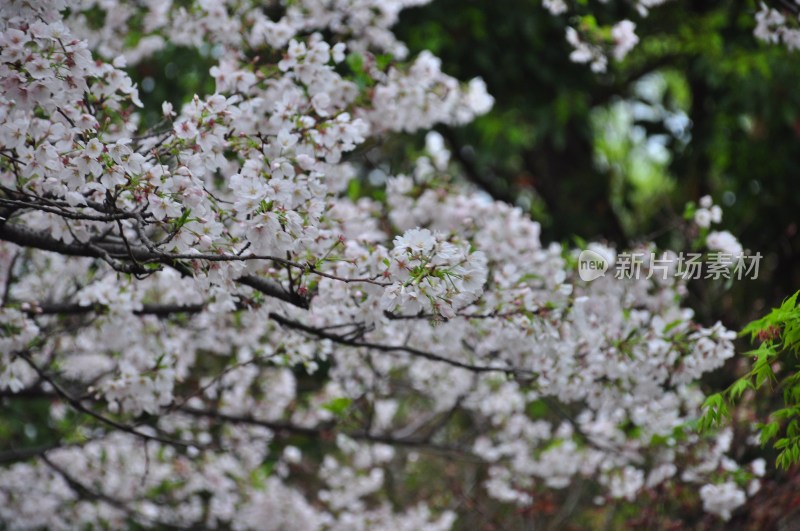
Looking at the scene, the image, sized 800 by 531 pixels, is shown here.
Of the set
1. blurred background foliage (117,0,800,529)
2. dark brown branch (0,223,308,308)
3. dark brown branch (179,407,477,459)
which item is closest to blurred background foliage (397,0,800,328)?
blurred background foliage (117,0,800,529)

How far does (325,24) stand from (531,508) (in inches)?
136

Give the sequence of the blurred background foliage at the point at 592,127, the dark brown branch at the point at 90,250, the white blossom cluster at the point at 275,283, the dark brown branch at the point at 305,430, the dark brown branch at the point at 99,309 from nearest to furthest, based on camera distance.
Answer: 1. the white blossom cluster at the point at 275,283
2. the dark brown branch at the point at 90,250
3. the dark brown branch at the point at 99,309
4. the dark brown branch at the point at 305,430
5. the blurred background foliage at the point at 592,127

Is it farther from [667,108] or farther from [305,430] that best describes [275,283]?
[667,108]

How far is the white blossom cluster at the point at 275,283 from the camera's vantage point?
8.37 ft

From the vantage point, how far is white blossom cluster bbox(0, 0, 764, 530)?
100 inches

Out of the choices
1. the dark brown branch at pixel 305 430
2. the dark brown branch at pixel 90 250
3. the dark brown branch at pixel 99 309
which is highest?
the dark brown branch at pixel 90 250

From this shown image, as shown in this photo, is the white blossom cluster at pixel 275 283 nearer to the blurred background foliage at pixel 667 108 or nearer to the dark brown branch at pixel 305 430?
the dark brown branch at pixel 305 430

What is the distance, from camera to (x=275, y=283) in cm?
300

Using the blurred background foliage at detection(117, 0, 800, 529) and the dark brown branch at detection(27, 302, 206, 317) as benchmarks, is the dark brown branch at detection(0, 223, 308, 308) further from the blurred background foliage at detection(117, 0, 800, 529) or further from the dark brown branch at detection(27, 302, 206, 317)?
the blurred background foliage at detection(117, 0, 800, 529)

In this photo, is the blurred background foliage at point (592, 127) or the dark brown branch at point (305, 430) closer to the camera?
the dark brown branch at point (305, 430)

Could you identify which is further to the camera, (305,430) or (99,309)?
(305,430)

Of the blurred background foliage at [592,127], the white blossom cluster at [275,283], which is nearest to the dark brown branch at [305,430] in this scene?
the white blossom cluster at [275,283]

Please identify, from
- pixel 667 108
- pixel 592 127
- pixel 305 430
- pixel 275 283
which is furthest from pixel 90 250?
pixel 667 108

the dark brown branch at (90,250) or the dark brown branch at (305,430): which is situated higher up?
the dark brown branch at (90,250)
